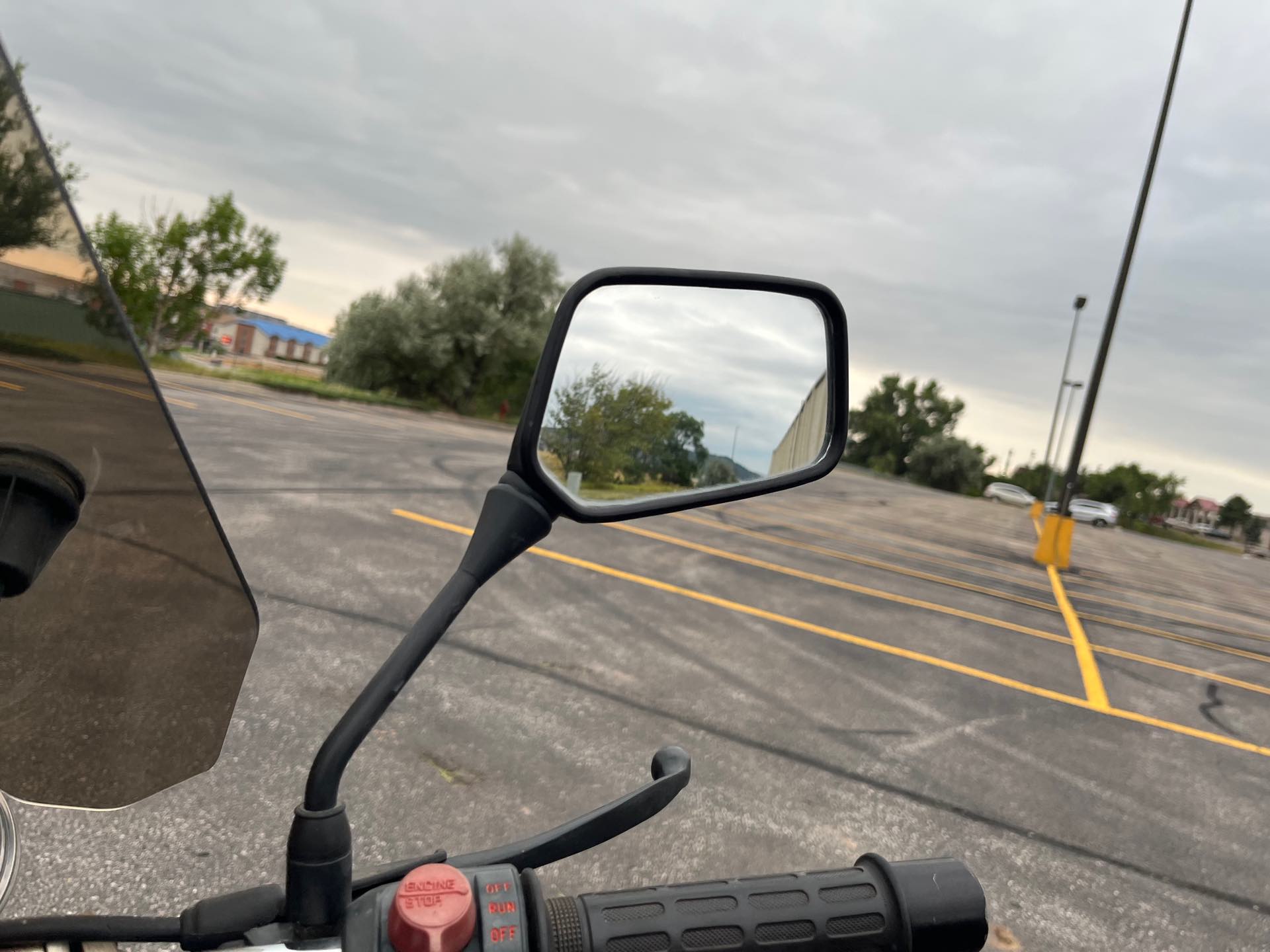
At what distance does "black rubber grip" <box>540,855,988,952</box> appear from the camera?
2.66ft

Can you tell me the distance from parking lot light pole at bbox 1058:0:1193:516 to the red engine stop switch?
16271 mm

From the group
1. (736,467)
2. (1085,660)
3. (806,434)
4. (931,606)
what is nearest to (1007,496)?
(931,606)

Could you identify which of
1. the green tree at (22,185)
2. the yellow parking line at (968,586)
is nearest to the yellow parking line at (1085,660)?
the yellow parking line at (968,586)

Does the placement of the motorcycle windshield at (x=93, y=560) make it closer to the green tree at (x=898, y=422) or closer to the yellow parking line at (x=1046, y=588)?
the yellow parking line at (x=1046, y=588)

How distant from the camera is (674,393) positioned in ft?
3.75

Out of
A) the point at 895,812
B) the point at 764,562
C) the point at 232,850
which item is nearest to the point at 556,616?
the point at 895,812

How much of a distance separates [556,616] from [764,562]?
3977 millimetres

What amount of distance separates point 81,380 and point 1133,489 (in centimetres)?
11712

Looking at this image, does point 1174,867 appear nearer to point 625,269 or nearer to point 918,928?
point 918,928

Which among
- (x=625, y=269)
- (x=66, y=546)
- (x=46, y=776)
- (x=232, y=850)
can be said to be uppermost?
(x=625, y=269)

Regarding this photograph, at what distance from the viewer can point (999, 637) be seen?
714 cm

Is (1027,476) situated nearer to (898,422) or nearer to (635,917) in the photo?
(898,422)

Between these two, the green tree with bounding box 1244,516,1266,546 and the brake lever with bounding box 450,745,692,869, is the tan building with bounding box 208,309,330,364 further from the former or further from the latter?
the green tree with bounding box 1244,516,1266,546

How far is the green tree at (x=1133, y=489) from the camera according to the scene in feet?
330
